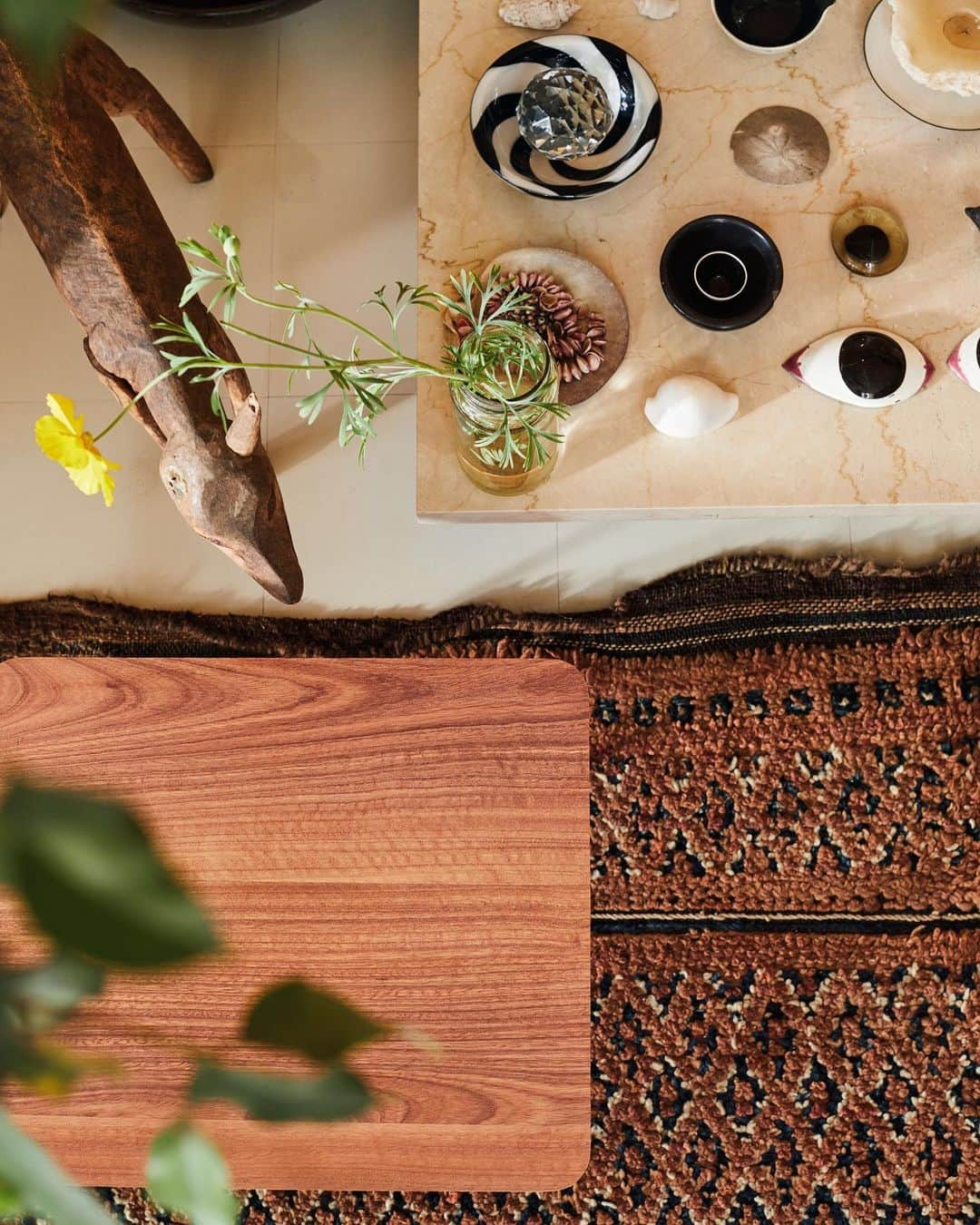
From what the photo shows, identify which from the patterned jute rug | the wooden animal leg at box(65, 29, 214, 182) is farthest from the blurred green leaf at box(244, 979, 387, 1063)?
the patterned jute rug

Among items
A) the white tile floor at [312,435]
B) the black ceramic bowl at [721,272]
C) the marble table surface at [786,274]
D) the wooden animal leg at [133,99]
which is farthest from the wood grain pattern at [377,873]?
the wooden animal leg at [133,99]

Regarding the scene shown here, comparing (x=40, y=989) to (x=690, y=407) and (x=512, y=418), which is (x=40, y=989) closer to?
(x=512, y=418)

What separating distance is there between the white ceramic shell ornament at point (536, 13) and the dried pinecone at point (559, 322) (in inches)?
11.7

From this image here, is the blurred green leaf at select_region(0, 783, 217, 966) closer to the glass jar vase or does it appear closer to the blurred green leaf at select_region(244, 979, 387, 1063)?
the blurred green leaf at select_region(244, 979, 387, 1063)

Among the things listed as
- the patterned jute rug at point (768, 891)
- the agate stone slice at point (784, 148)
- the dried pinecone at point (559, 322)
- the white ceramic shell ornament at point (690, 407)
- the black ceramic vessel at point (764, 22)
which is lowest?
the patterned jute rug at point (768, 891)

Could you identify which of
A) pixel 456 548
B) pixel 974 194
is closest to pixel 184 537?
pixel 456 548

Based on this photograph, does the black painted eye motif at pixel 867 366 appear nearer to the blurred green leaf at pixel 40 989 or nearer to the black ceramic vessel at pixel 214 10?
the black ceramic vessel at pixel 214 10

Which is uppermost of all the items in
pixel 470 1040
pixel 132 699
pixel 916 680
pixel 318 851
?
pixel 916 680

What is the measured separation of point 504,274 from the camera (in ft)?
3.88

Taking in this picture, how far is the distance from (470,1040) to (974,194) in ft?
3.40

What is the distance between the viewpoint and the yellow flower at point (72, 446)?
87 centimetres

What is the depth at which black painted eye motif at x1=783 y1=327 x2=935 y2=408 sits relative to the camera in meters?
1.14

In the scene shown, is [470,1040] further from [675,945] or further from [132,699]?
[675,945]

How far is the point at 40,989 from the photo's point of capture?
0.65ft
